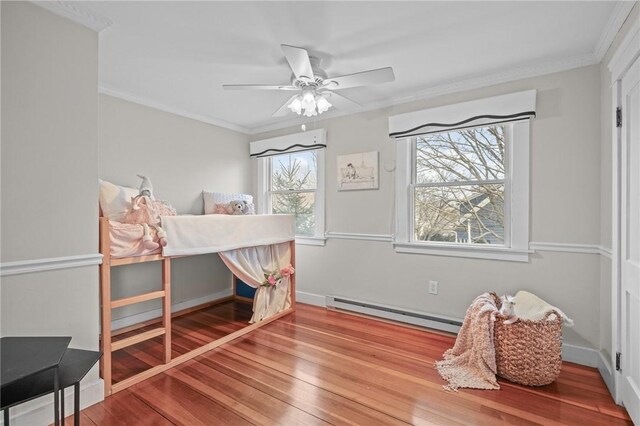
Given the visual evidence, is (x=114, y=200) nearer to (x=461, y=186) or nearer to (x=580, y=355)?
(x=461, y=186)

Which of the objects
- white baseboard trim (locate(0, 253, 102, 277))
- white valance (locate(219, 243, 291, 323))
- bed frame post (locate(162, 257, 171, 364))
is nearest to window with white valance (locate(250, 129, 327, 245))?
white valance (locate(219, 243, 291, 323))

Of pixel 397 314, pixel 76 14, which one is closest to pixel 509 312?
pixel 397 314

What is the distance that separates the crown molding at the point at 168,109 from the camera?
2830 mm

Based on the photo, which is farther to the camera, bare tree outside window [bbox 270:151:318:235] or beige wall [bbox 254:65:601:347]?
bare tree outside window [bbox 270:151:318:235]

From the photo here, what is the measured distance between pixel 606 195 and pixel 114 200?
143 inches

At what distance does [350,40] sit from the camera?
6.66 ft

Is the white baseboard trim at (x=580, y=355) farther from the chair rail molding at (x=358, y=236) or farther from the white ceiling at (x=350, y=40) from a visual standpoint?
the white ceiling at (x=350, y=40)

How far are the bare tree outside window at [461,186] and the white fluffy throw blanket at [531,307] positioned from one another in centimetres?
51

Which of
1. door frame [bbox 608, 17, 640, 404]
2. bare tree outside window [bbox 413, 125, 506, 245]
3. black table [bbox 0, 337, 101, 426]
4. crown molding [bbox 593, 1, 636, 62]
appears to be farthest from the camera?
bare tree outside window [bbox 413, 125, 506, 245]

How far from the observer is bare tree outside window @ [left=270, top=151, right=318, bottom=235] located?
12.7ft

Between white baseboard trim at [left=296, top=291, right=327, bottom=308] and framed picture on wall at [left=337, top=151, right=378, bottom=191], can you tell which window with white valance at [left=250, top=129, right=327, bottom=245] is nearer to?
framed picture on wall at [left=337, top=151, right=378, bottom=191]

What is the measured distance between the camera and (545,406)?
1798mm

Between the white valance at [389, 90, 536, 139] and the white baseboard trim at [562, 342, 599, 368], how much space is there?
182 centimetres

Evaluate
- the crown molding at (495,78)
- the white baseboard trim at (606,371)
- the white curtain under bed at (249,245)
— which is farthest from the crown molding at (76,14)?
the white baseboard trim at (606,371)
